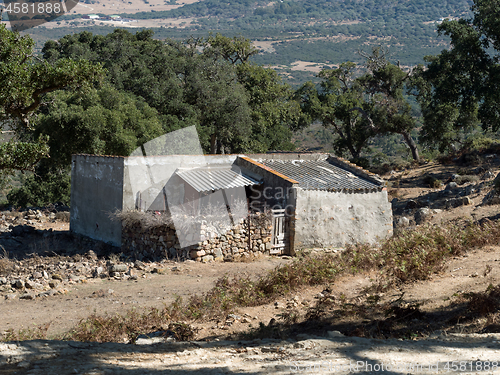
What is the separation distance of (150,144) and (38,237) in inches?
286

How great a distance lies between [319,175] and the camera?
1545 cm

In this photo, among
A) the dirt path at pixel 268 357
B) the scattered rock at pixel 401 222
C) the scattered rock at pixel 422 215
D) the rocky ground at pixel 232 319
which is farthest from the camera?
the scattered rock at pixel 422 215

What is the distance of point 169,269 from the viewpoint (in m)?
11.2

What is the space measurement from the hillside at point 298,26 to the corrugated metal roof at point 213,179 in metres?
83.7

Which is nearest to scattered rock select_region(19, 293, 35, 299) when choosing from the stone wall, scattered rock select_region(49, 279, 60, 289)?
scattered rock select_region(49, 279, 60, 289)

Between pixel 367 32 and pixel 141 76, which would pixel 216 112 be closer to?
pixel 141 76

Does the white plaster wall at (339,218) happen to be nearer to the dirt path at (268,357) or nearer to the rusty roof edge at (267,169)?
the rusty roof edge at (267,169)

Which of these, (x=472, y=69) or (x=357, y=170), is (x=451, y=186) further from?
(x=357, y=170)

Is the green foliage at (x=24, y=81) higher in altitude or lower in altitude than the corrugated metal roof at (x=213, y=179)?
higher

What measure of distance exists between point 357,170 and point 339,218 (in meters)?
2.90

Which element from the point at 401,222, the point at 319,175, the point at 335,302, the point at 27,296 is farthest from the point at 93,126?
the point at 335,302

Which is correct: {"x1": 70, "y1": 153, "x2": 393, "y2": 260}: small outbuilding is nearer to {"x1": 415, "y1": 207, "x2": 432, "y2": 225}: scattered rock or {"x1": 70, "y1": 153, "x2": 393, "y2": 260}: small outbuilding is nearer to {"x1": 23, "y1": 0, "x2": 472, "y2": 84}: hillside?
{"x1": 415, "y1": 207, "x2": 432, "y2": 225}: scattered rock

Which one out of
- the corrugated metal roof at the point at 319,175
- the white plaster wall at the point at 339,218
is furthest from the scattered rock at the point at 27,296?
the corrugated metal roof at the point at 319,175

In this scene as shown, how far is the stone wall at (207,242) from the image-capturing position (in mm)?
12156
